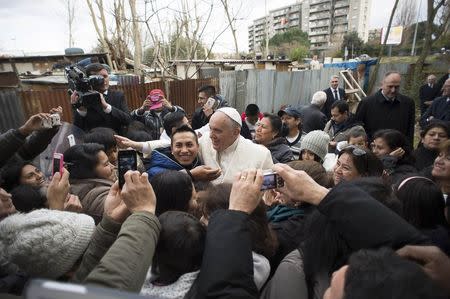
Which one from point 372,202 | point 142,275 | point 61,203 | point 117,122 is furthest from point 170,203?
point 117,122

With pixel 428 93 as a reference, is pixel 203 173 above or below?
above

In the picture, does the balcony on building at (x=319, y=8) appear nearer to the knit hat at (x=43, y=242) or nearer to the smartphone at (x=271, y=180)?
the smartphone at (x=271, y=180)

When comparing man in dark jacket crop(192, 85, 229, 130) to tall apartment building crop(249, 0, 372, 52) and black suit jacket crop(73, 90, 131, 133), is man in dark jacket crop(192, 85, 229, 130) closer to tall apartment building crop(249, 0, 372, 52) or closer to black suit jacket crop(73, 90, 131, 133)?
black suit jacket crop(73, 90, 131, 133)

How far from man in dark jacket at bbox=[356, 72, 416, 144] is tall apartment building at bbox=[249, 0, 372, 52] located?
63.1 meters

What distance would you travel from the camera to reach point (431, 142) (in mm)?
3211

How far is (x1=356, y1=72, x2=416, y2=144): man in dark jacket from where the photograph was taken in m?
4.07

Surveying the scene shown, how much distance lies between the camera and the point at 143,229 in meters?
1.09

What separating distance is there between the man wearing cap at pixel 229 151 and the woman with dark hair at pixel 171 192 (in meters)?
0.96

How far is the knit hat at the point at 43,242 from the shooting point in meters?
1.22

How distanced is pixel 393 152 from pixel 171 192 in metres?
2.31

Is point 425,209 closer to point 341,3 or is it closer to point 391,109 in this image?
point 391,109

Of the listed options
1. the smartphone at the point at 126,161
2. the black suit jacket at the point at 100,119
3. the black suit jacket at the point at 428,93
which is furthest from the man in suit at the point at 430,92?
the smartphone at the point at 126,161


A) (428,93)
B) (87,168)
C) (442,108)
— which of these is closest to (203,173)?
(87,168)

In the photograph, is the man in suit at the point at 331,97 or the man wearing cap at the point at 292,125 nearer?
the man wearing cap at the point at 292,125
